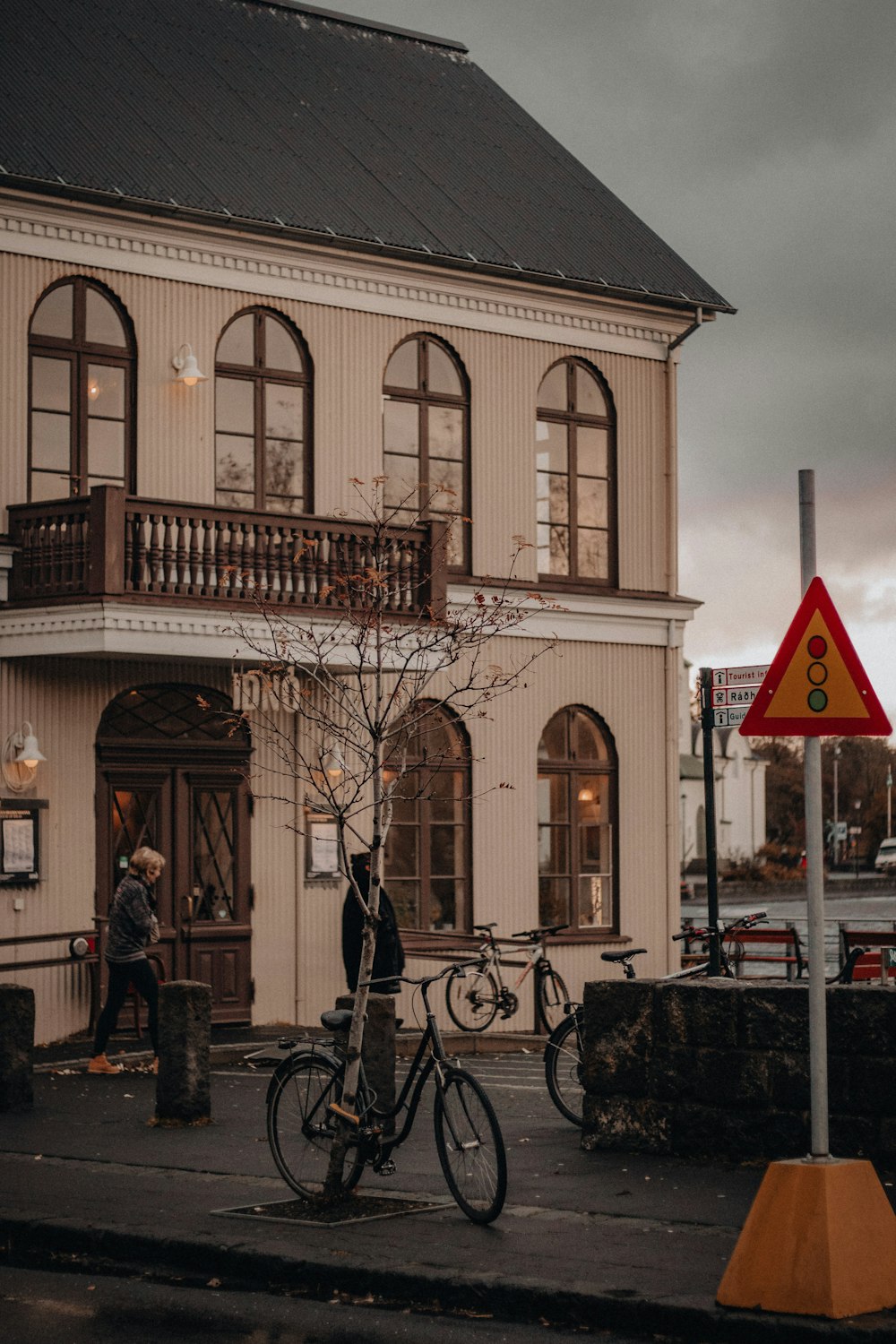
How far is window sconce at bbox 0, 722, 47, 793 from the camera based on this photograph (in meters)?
18.6

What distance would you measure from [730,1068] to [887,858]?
76808mm

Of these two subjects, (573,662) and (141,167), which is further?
(573,662)

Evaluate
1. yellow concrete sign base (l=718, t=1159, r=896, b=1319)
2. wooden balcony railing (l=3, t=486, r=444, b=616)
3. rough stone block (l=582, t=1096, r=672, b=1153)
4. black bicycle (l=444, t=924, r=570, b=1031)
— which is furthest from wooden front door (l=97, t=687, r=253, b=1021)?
yellow concrete sign base (l=718, t=1159, r=896, b=1319)

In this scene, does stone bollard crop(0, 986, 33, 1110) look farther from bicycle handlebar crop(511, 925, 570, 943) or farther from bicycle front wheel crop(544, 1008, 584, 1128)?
bicycle handlebar crop(511, 925, 570, 943)

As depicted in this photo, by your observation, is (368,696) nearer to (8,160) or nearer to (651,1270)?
(8,160)

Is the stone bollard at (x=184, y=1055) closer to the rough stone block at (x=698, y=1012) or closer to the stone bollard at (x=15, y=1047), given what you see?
the stone bollard at (x=15, y=1047)

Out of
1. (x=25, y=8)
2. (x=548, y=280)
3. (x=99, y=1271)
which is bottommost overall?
(x=99, y=1271)

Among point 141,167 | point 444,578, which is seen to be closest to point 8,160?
point 141,167

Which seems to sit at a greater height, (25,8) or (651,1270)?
(25,8)

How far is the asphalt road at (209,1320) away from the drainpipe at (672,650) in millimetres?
15427

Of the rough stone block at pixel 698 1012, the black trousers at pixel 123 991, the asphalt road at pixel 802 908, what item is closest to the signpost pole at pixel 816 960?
the rough stone block at pixel 698 1012

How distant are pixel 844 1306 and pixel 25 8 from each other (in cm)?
1905

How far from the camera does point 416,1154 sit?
1199cm

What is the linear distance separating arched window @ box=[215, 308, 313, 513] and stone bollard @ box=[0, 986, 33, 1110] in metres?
7.67
